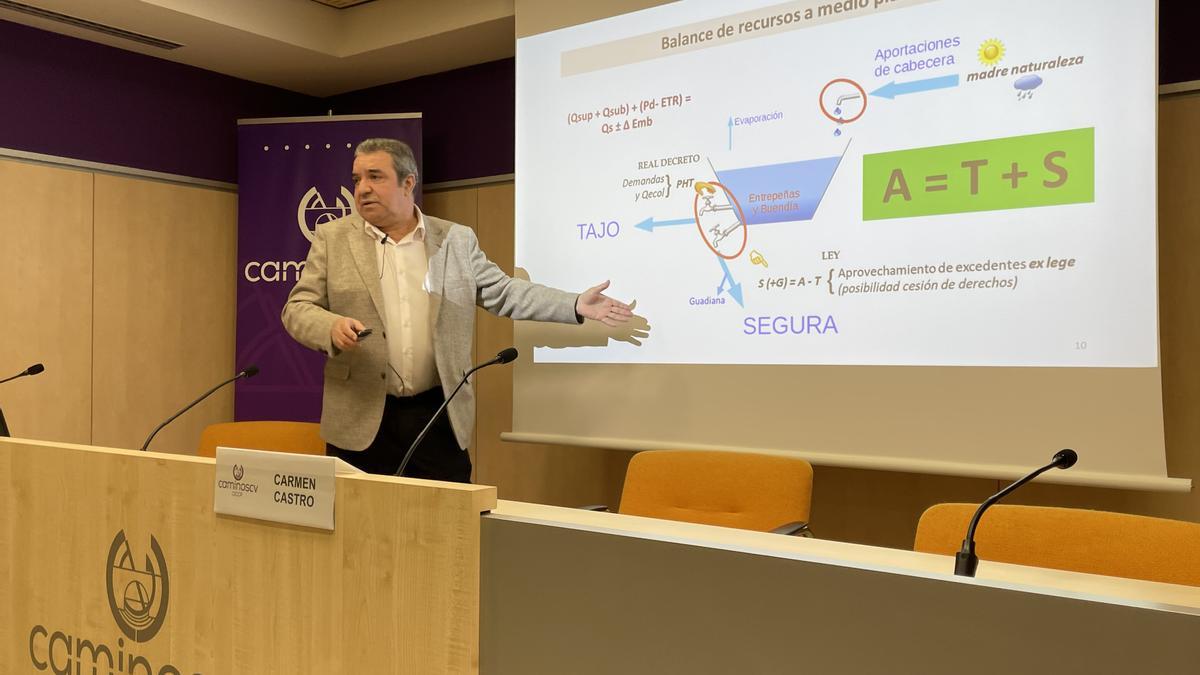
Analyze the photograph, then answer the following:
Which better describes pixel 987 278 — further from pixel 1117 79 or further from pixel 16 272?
pixel 16 272

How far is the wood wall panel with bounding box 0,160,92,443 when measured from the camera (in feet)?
13.3

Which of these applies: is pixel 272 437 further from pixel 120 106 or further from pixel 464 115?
pixel 120 106

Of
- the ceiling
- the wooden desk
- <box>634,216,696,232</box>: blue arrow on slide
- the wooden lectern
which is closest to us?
the wooden desk

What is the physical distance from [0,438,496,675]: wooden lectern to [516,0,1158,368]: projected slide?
1.97 meters

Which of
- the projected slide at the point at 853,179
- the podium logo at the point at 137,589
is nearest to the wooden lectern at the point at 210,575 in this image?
the podium logo at the point at 137,589

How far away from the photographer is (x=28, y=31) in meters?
4.12

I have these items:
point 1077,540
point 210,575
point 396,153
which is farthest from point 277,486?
point 396,153

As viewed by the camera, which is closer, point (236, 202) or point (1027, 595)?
point (1027, 595)

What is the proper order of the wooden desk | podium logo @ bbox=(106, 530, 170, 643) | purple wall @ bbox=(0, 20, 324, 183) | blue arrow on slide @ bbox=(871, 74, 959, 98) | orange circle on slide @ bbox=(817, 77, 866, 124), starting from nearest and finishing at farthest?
the wooden desk, podium logo @ bbox=(106, 530, 170, 643), blue arrow on slide @ bbox=(871, 74, 959, 98), orange circle on slide @ bbox=(817, 77, 866, 124), purple wall @ bbox=(0, 20, 324, 183)

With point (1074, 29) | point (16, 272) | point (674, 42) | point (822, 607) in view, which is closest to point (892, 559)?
point (822, 607)

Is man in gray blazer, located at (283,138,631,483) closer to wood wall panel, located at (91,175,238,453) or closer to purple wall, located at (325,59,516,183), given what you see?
purple wall, located at (325,59,516,183)

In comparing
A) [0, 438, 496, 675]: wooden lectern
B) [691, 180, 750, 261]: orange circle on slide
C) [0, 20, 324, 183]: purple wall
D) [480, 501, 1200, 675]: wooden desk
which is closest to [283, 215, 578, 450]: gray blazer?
[691, 180, 750, 261]: orange circle on slide

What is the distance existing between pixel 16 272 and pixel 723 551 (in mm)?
4047

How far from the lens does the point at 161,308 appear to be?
4559mm
